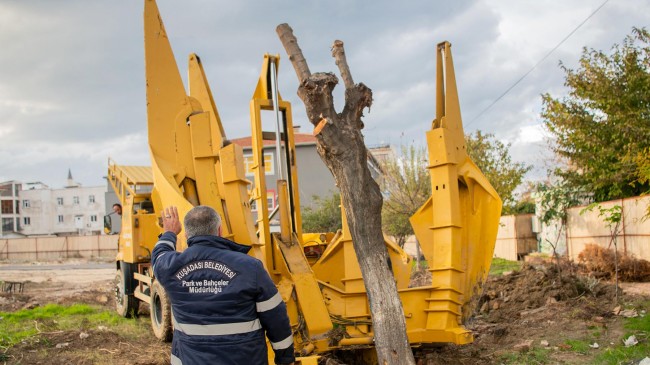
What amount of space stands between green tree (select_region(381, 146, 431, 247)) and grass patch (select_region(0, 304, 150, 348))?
11516mm

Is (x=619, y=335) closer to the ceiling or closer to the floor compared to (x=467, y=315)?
closer to the floor

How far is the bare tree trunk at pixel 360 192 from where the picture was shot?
5.70 metres

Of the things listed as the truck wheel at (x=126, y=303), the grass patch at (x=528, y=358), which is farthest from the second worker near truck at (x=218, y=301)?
the truck wheel at (x=126, y=303)

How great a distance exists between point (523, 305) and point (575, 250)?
918 cm

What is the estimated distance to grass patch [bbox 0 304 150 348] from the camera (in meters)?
10.1

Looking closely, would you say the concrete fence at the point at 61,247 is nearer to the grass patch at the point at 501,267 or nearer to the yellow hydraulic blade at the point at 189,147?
the grass patch at the point at 501,267

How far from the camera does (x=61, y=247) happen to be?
1890 inches

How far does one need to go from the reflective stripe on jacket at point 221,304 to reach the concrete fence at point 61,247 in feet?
154

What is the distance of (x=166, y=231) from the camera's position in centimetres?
421

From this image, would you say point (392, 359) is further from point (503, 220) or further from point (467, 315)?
point (503, 220)

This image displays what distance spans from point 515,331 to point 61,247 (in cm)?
4557

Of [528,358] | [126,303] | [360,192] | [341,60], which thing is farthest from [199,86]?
[126,303]

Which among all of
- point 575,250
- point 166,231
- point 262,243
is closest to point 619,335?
point 262,243

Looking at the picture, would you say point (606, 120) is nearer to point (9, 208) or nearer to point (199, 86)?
point (199, 86)
